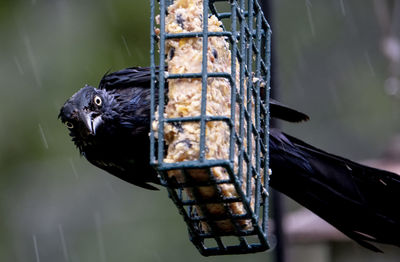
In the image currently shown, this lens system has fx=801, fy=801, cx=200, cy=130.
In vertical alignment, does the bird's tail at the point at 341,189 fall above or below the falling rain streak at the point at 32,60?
below

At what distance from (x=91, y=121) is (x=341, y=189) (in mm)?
1543

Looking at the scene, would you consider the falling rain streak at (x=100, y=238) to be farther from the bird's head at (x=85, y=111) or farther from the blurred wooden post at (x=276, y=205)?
the blurred wooden post at (x=276, y=205)

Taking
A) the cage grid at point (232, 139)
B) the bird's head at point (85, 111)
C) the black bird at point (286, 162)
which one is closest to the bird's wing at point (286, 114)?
the black bird at point (286, 162)

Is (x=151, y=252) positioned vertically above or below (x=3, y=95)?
below

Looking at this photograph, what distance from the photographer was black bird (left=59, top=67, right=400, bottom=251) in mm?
4535

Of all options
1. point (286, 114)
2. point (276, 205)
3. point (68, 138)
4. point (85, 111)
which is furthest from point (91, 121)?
point (68, 138)

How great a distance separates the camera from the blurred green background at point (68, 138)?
938 centimetres

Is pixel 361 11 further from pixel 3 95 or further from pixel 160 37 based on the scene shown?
pixel 160 37

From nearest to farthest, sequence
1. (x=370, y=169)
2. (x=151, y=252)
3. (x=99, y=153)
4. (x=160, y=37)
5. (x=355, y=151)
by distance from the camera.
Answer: (x=160, y=37)
(x=370, y=169)
(x=99, y=153)
(x=151, y=252)
(x=355, y=151)

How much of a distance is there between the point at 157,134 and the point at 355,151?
691cm

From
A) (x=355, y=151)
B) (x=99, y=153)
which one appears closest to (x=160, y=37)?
(x=99, y=153)

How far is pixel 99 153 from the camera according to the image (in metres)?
5.02

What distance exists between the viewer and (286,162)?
493 centimetres

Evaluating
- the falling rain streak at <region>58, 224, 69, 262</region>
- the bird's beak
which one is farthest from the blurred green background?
the bird's beak
